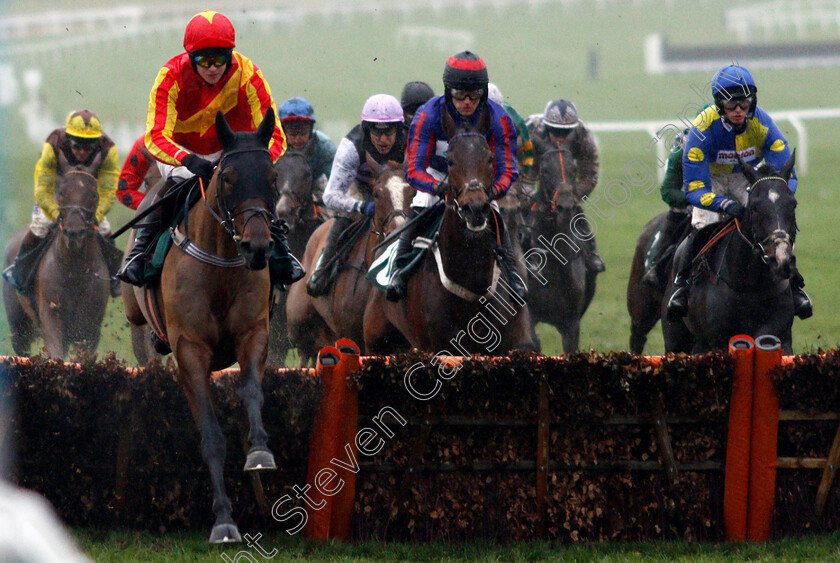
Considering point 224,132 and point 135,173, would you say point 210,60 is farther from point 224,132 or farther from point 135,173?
point 135,173

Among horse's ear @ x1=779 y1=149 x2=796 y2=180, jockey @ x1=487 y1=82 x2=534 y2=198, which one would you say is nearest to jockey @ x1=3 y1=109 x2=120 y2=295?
jockey @ x1=487 y1=82 x2=534 y2=198

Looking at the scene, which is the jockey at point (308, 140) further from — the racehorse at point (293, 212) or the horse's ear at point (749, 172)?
the horse's ear at point (749, 172)

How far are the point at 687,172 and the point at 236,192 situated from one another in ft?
11.1

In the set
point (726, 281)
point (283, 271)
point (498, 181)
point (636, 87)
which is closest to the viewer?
point (283, 271)

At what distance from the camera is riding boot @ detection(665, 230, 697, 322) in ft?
26.4

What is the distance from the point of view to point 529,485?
6086mm

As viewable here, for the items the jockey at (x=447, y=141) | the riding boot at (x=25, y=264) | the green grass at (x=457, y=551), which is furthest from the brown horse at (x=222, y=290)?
the riding boot at (x=25, y=264)

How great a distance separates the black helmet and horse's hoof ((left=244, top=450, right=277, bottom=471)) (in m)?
2.61

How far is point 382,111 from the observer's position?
28.2 ft

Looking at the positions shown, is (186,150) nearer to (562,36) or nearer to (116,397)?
(116,397)

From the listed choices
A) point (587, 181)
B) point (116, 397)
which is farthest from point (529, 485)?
point (587, 181)

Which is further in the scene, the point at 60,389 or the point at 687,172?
the point at 687,172

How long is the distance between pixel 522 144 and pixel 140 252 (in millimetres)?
4085

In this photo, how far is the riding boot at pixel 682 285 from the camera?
8055 mm
